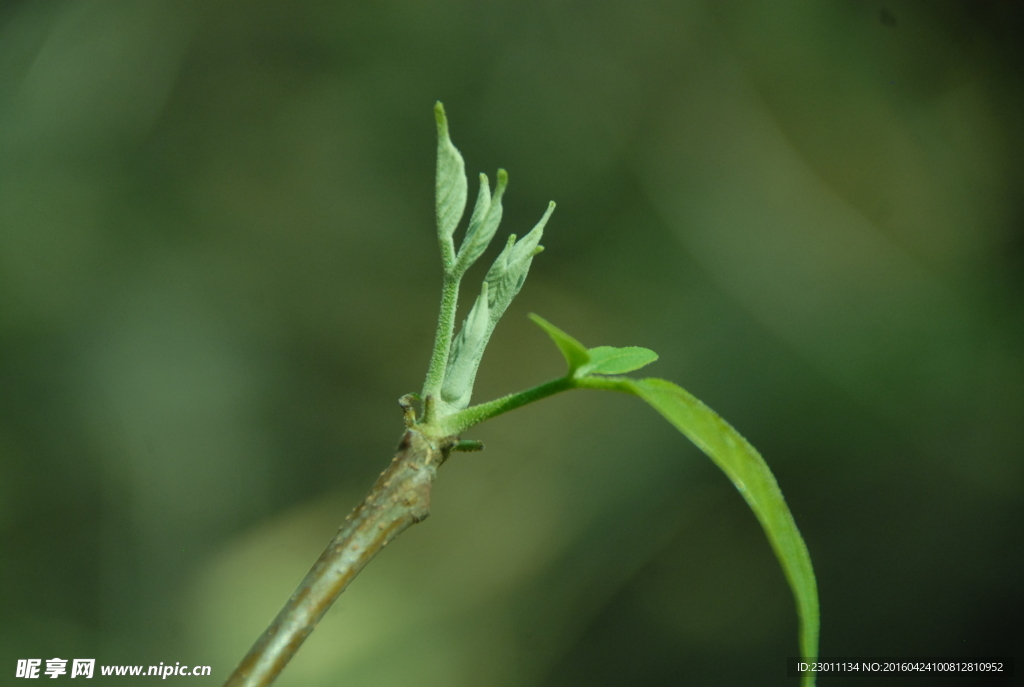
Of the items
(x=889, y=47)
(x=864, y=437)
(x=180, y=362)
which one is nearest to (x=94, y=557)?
(x=180, y=362)

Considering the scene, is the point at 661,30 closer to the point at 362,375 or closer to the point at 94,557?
the point at 362,375

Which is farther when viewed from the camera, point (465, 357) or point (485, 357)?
point (485, 357)

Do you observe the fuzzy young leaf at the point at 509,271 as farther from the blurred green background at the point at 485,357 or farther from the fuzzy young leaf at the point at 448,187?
the blurred green background at the point at 485,357

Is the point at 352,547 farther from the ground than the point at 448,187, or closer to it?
closer to it

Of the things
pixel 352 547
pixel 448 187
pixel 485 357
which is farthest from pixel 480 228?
pixel 485 357

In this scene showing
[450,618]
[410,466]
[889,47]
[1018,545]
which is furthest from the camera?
[889,47]

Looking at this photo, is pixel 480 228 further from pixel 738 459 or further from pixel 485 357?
pixel 485 357

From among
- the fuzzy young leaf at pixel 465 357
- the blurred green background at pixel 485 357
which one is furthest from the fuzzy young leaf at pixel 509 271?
the blurred green background at pixel 485 357
